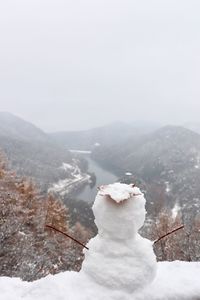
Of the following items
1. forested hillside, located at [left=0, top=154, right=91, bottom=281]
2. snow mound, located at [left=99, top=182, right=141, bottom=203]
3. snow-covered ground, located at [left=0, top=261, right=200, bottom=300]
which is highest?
snow mound, located at [left=99, top=182, right=141, bottom=203]

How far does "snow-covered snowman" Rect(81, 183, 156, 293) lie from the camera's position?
379 centimetres

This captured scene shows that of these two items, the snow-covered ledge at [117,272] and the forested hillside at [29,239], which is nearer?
the snow-covered ledge at [117,272]

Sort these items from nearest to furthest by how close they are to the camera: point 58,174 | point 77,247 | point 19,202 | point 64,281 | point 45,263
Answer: point 64,281
point 45,263
point 77,247
point 19,202
point 58,174

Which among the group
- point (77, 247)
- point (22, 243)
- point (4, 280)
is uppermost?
point (4, 280)

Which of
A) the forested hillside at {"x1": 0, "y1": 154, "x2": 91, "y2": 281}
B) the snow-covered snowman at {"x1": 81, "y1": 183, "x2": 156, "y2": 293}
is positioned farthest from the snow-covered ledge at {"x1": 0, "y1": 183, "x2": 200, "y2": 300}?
the forested hillside at {"x1": 0, "y1": 154, "x2": 91, "y2": 281}

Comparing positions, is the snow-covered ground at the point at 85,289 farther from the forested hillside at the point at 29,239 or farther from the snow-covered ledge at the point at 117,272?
the forested hillside at the point at 29,239

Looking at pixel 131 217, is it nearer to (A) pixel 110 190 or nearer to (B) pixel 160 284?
(A) pixel 110 190

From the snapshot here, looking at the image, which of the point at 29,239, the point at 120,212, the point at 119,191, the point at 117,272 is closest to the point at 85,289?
the point at 117,272

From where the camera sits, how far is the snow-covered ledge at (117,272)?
3.72m

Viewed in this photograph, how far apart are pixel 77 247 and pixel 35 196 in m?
9.50

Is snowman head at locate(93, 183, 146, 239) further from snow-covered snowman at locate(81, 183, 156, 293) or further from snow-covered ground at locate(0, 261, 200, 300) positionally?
snow-covered ground at locate(0, 261, 200, 300)

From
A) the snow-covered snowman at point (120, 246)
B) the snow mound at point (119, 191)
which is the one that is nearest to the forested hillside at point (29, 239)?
the snow-covered snowman at point (120, 246)

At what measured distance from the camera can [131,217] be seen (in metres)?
3.99

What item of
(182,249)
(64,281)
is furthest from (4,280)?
(182,249)
